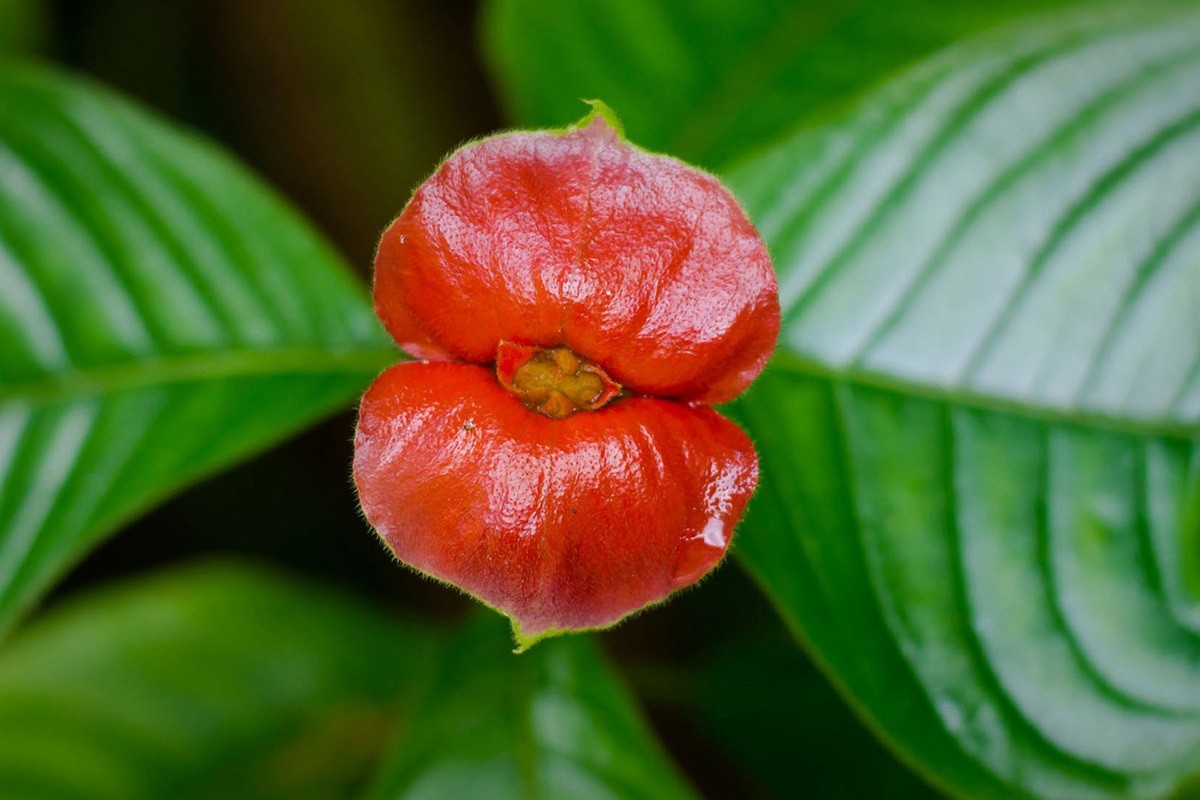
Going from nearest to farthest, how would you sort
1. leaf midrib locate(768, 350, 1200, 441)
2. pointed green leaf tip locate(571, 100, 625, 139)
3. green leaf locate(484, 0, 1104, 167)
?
pointed green leaf tip locate(571, 100, 625, 139) → leaf midrib locate(768, 350, 1200, 441) → green leaf locate(484, 0, 1104, 167)

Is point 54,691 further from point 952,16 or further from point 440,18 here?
point 952,16

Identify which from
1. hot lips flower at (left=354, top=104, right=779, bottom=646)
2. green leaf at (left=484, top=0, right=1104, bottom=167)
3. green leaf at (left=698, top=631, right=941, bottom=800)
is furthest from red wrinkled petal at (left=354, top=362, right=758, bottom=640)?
green leaf at (left=698, top=631, right=941, bottom=800)

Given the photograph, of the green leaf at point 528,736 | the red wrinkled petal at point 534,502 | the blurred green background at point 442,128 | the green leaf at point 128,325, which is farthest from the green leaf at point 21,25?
the red wrinkled petal at point 534,502

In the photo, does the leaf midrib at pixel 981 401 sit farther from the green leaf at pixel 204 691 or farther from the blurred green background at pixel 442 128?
the green leaf at pixel 204 691

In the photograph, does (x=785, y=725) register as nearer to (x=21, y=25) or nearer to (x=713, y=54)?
(x=713, y=54)

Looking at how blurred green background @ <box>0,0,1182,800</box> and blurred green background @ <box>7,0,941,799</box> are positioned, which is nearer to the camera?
blurred green background @ <box>0,0,1182,800</box>

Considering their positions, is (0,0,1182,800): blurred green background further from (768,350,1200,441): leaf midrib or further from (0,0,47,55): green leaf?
(768,350,1200,441): leaf midrib

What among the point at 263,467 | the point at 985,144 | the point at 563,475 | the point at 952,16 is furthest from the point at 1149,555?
the point at 263,467
